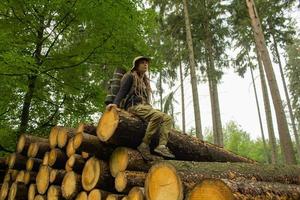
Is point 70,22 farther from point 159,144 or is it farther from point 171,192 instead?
point 171,192

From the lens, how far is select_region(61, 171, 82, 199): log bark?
17.3 ft

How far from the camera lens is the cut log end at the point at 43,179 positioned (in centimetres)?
598

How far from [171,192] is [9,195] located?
4.20 m

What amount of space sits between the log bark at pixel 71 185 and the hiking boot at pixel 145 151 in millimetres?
1108

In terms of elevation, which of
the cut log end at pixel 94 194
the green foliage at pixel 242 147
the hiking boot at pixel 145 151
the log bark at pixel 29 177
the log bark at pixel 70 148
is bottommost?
the cut log end at pixel 94 194

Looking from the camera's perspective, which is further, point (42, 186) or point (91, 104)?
point (91, 104)

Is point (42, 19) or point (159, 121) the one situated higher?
point (42, 19)

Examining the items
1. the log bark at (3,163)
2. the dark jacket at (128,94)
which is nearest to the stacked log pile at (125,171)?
the dark jacket at (128,94)

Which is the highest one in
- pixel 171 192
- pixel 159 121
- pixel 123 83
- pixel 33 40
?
pixel 33 40

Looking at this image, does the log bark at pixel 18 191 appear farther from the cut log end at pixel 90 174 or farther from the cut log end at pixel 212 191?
the cut log end at pixel 212 191

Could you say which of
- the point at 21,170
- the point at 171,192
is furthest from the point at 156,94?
the point at 171,192

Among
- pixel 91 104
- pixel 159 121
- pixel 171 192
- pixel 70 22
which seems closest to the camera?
pixel 171 192

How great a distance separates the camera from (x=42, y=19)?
26.7 feet

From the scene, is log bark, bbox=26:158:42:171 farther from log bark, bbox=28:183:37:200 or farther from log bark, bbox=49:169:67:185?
log bark, bbox=49:169:67:185
